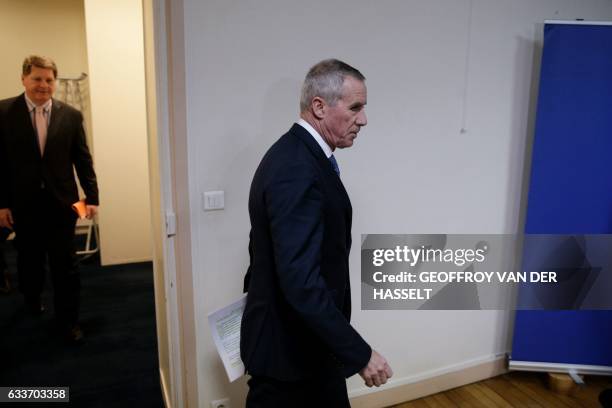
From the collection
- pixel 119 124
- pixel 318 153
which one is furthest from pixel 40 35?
pixel 318 153

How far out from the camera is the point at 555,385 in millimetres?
2455

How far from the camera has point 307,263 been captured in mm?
1101

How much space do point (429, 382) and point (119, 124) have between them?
3353 mm

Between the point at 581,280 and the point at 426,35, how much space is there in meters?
1.56

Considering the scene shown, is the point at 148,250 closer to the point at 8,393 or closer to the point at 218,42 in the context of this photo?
the point at 8,393

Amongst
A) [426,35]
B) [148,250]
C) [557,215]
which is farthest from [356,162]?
[148,250]

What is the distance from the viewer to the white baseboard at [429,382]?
2273 millimetres

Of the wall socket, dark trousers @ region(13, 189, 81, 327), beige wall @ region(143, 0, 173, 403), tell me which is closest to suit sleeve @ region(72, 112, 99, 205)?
dark trousers @ region(13, 189, 81, 327)

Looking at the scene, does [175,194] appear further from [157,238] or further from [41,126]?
[41,126]

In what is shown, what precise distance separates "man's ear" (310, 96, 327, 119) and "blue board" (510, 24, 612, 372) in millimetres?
1522

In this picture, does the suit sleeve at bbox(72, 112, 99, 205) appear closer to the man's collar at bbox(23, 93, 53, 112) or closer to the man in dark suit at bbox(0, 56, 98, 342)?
the man in dark suit at bbox(0, 56, 98, 342)

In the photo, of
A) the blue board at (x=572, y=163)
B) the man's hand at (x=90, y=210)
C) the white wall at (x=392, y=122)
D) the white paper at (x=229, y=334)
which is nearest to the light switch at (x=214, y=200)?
the white wall at (x=392, y=122)

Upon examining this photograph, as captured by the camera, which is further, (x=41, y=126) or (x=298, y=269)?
(x=41, y=126)

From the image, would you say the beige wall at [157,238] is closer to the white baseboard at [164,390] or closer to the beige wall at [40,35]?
the white baseboard at [164,390]
